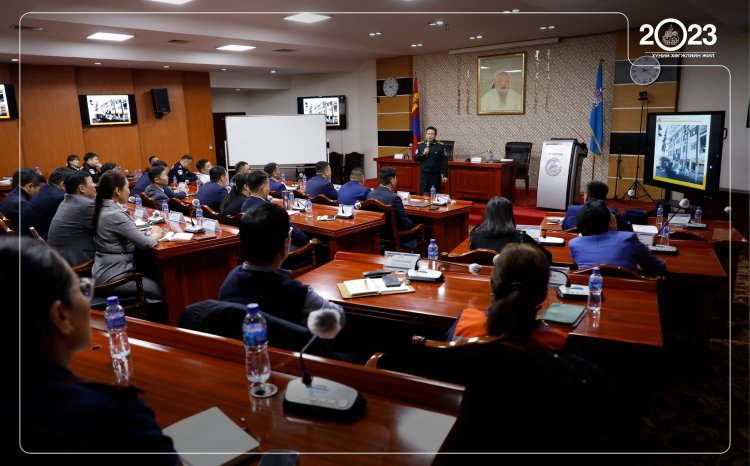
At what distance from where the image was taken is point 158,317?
3393 millimetres

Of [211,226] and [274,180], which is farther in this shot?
[274,180]

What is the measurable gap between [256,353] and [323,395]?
10.8 inches

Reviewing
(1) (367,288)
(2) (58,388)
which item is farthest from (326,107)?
(2) (58,388)

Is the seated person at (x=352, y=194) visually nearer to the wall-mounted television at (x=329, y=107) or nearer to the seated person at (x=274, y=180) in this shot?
the seated person at (x=274, y=180)

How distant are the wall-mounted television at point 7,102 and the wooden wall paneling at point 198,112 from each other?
9.94 feet

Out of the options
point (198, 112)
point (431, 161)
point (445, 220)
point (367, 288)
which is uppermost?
point (198, 112)

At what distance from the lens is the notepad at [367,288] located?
2.29 m

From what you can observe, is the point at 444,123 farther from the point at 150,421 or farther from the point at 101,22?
the point at 150,421

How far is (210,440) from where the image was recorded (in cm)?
113

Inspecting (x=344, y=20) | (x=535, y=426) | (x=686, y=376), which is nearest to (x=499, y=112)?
(x=344, y=20)

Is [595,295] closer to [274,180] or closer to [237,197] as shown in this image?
[237,197]

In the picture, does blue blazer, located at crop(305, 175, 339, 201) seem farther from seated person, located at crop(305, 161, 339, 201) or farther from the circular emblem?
the circular emblem

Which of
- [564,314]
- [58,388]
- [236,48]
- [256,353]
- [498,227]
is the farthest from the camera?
[236,48]

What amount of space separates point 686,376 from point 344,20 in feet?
18.9
